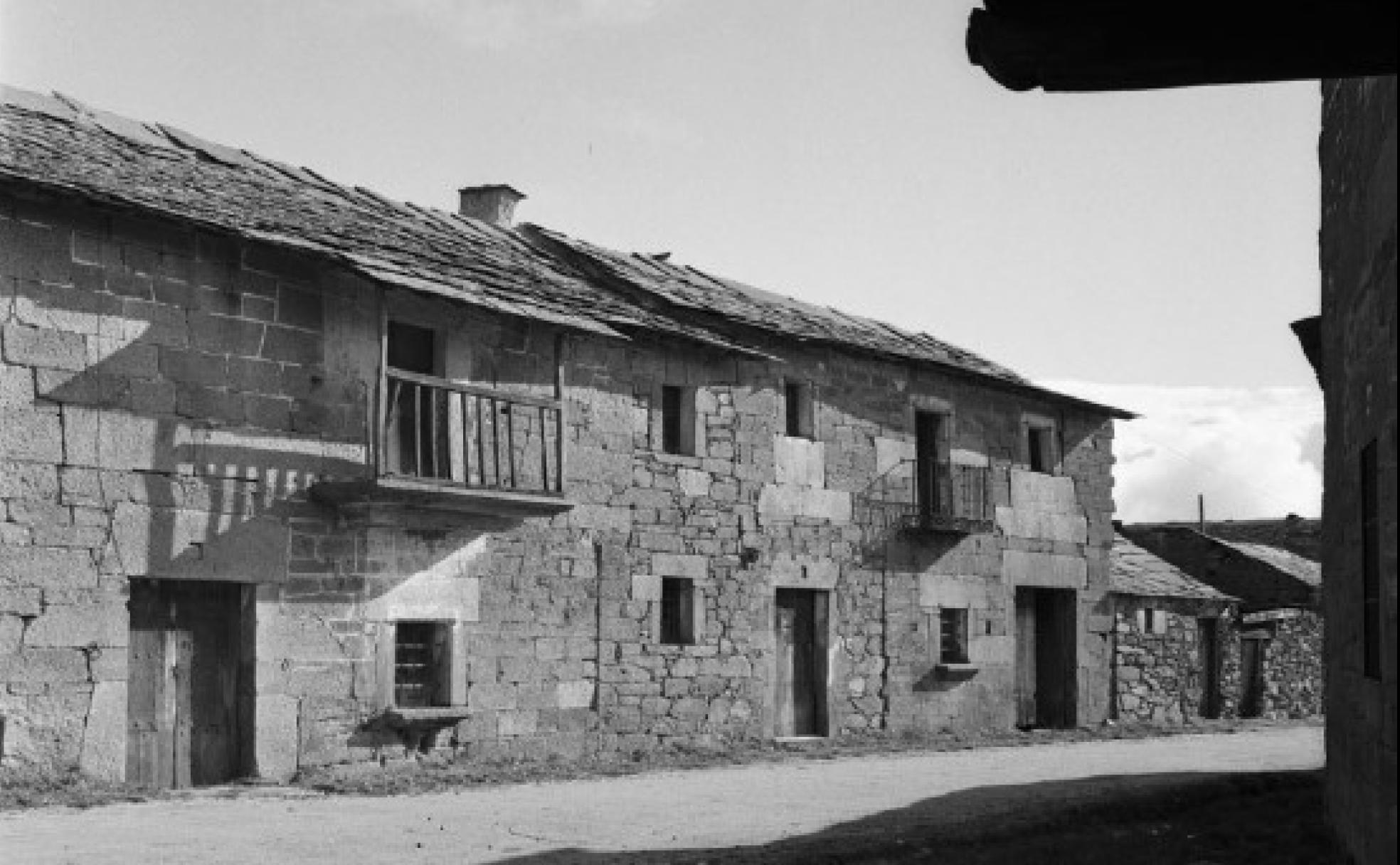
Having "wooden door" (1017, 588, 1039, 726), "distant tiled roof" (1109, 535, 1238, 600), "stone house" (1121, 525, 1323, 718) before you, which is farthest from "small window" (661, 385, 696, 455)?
"stone house" (1121, 525, 1323, 718)

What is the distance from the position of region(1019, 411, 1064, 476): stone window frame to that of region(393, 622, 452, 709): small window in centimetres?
1124

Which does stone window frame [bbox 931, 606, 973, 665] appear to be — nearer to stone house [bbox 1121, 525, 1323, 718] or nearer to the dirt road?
the dirt road

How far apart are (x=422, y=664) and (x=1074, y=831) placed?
6.62m

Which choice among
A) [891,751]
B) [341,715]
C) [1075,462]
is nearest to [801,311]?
[1075,462]

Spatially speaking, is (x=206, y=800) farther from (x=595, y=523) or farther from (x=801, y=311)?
(x=801, y=311)

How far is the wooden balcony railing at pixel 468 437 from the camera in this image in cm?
1483

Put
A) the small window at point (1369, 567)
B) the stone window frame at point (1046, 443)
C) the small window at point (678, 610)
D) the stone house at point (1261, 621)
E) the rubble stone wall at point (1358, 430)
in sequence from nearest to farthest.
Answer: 1. the rubble stone wall at point (1358, 430)
2. the small window at point (1369, 567)
3. the small window at point (678, 610)
4. the stone window frame at point (1046, 443)
5. the stone house at point (1261, 621)

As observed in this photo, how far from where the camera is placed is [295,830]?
10.6 m

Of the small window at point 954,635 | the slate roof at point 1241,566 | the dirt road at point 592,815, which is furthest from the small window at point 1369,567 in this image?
the slate roof at point 1241,566

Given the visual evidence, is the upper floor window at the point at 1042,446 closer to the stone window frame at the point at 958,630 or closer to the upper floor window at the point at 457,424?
the stone window frame at the point at 958,630

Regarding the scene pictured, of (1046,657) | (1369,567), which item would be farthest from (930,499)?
(1369,567)

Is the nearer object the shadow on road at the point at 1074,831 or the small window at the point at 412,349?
the shadow on road at the point at 1074,831

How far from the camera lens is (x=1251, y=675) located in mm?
30281

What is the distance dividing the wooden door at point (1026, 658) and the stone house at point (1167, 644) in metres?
1.80
